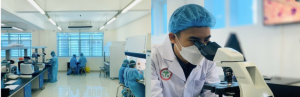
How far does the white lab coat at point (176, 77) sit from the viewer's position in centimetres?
86

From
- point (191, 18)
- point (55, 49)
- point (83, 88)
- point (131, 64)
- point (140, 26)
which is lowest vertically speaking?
point (83, 88)

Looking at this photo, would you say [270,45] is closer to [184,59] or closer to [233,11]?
[233,11]

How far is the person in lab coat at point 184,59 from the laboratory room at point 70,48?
638 mm

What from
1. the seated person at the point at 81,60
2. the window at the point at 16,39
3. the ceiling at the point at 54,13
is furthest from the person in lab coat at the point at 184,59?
the seated person at the point at 81,60

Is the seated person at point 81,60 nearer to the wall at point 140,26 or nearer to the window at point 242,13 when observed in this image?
the wall at point 140,26

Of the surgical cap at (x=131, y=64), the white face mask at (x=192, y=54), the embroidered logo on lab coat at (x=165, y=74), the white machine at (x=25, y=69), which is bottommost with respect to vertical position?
the white machine at (x=25, y=69)

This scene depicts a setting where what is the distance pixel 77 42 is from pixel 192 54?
5.44 m

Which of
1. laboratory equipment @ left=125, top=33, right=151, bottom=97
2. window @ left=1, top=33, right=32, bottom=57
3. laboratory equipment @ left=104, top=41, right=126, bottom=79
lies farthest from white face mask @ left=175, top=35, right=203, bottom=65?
laboratory equipment @ left=104, top=41, right=126, bottom=79

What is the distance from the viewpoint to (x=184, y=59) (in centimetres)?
85

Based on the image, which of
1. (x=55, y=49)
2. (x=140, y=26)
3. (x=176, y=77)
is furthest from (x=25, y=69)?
(x=176, y=77)

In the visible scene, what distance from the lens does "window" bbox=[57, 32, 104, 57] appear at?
554 centimetres

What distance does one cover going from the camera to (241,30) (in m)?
0.84

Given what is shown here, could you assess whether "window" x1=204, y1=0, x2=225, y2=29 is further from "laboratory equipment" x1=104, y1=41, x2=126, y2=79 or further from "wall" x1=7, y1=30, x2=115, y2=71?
"laboratory equipment" x1=104, y1=41, x2=126, y2=79

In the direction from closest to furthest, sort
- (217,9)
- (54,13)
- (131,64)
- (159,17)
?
(217,9), (159,17), (131,64), (54,13)
